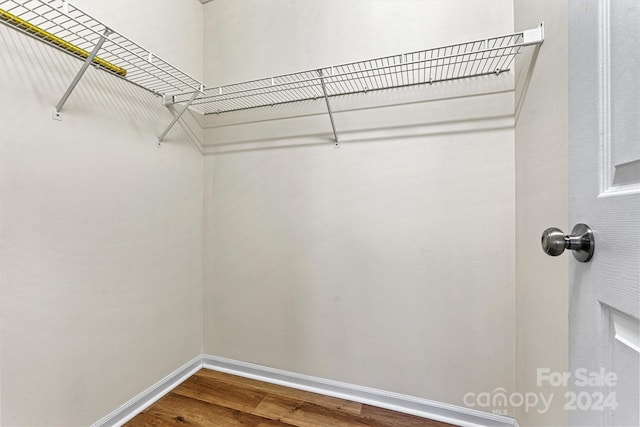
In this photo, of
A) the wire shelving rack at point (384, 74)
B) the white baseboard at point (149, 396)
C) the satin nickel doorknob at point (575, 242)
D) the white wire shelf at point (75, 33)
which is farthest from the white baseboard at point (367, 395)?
the white wire shelf at point (75, 33)

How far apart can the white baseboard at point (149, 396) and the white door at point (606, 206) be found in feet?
5.52

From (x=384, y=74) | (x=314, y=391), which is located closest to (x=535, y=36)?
(x=384, y=74)

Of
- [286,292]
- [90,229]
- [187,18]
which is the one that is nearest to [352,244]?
[286,292]

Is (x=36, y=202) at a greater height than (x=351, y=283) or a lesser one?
greater

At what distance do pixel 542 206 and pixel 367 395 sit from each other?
122 cm

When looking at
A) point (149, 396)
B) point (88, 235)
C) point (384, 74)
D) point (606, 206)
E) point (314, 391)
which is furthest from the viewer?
point (314, 391)

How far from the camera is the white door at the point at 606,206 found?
14.6 inches

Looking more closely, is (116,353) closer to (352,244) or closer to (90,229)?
(90,229)

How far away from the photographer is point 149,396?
140cm

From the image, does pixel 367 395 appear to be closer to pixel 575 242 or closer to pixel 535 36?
pixel 575 242

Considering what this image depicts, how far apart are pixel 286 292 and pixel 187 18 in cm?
177

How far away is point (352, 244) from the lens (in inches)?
57.1

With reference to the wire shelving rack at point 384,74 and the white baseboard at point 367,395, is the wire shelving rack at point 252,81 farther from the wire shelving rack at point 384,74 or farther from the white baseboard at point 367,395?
the white baseboard at point 367,395

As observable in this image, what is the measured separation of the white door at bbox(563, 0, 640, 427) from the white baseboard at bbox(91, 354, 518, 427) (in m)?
0.96
